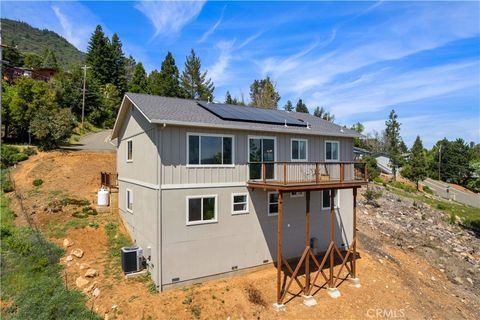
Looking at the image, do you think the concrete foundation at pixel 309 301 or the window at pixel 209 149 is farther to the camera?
the window at pixel 209 149

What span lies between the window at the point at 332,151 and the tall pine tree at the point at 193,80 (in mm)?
34885

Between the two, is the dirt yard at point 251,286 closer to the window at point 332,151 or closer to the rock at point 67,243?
the rock at point 67,243

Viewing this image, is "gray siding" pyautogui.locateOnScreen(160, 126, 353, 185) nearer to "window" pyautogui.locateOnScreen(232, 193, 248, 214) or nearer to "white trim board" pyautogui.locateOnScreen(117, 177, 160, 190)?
"white trim board" pyautogui.locateOnScreen(117, 177, 160, 190)

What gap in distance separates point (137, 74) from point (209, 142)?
4129cm

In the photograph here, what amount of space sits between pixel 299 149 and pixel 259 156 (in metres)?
2.41

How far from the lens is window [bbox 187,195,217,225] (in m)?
11.2

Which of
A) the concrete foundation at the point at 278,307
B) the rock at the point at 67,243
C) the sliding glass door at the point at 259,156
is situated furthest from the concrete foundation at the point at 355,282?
the rock at the point at 67,243

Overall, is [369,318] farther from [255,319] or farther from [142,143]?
[142,143]

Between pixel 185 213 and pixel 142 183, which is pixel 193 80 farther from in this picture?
pixel 185 213

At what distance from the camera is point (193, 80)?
4800cm

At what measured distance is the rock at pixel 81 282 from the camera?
10.7 m

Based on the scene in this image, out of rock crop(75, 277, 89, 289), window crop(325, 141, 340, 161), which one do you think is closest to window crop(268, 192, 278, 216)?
window crop(325, 141, 340, 161)

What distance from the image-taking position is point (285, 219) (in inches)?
524

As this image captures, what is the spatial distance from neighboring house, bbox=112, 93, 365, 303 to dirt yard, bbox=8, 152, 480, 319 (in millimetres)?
967
